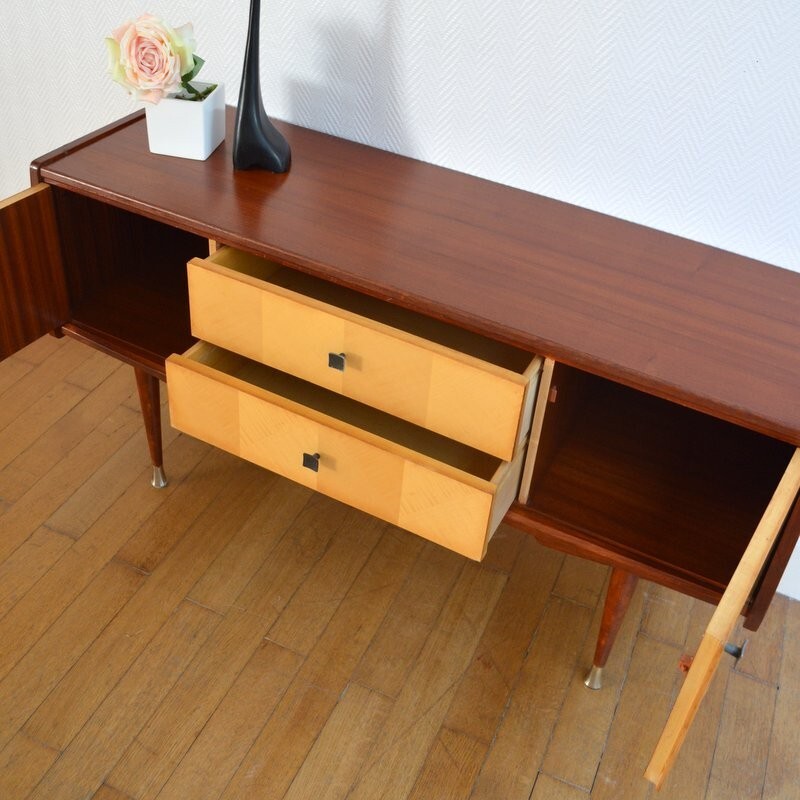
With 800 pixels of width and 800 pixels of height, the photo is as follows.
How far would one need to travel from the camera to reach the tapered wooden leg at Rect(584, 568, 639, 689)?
113 centimetres

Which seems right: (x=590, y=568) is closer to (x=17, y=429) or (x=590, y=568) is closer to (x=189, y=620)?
(x=189, y=620)

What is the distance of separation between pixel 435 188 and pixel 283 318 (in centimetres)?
31

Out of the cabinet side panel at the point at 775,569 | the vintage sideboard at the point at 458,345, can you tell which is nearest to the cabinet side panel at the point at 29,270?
the vintage sideboard at the point at 458,345

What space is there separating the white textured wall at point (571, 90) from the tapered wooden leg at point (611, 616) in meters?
0.36

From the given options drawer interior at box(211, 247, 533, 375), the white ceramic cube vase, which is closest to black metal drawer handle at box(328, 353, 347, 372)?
drawer interior at box(211, 247, 533, 375)

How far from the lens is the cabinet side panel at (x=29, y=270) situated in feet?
3.81

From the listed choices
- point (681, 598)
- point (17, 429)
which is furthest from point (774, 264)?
point (17, 429)

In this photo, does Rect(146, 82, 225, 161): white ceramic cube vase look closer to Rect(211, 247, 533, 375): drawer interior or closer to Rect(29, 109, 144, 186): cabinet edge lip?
Rect(29, 109, 144, 186): cabinet edge lip

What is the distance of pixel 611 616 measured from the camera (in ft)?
3.85

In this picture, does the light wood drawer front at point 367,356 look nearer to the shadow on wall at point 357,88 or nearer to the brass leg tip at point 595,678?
the shadow on wall at point 357,88

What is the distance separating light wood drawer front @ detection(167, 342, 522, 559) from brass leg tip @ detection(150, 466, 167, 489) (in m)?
0.31

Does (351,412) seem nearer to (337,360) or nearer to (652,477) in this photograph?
(337,360)

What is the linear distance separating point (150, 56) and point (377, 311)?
15.9 inches

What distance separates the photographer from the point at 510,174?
1257mm
